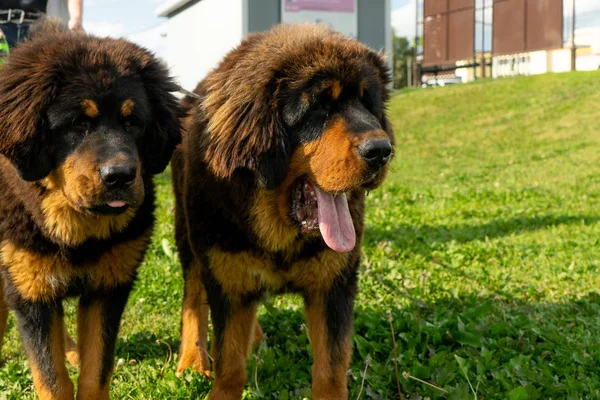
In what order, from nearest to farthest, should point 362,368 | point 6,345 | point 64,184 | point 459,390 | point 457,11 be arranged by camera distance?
1. point 64,184
2. point 459,390
3. point 362,368
4. point 6,345
5. point 457,11

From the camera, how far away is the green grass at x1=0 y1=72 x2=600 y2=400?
389 cm

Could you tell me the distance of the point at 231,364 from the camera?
12.2 ft

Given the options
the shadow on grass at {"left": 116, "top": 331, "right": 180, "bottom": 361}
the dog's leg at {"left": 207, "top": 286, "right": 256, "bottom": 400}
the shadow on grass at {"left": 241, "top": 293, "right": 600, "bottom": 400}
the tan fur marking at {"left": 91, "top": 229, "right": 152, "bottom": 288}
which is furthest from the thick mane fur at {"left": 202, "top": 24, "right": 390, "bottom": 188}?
the shadow on grass at {"left": 116, "top": 331, "right": 180, "bottom": 361}

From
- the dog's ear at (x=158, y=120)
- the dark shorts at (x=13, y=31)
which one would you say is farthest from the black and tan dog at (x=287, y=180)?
the dark shorts at (x=13, y=31)

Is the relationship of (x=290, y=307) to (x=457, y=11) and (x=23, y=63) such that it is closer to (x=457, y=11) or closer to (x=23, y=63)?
(x=23, y=63)

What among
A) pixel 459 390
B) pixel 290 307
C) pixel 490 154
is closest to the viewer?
pixel 459 390

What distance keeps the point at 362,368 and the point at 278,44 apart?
195cm

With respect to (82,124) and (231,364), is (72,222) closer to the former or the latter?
(82,124)

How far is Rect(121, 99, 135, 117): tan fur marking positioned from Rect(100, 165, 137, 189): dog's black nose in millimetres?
361

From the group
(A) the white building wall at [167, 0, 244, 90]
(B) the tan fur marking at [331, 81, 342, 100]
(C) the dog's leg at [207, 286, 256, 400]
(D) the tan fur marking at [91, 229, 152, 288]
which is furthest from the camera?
(A) the white building wall at [167, 0, 244, 90]

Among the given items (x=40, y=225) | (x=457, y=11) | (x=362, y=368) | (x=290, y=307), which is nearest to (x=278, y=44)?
(x=40, y=225)

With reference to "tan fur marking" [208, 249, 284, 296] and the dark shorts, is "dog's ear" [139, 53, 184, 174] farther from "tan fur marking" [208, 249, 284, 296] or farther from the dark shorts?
the dark shorts

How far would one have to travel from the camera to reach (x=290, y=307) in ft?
17.3

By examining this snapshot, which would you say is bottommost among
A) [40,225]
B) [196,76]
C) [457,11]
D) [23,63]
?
[40,225]
